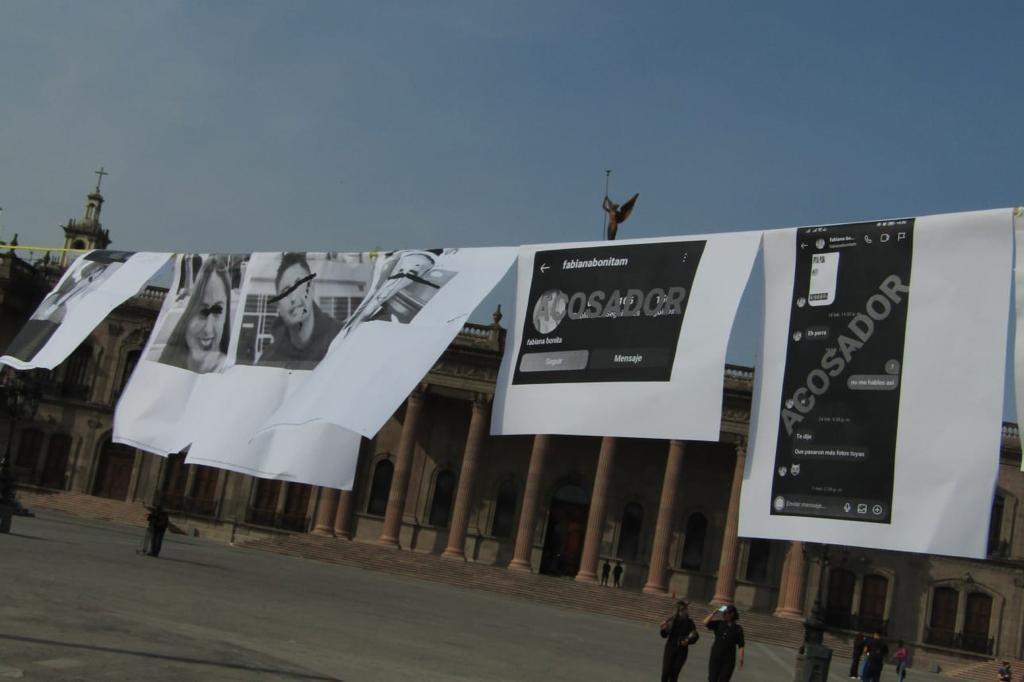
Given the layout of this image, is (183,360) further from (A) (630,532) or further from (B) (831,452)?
(A) (630,532)

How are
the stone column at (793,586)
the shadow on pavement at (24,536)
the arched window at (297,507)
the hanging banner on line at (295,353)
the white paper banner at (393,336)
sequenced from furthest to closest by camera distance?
the arched window at (297,507), the stone column at (793,586), the shadow on pavement at (24,536), the hanging banner on line at (295,353), the white paper banner at (393,336)

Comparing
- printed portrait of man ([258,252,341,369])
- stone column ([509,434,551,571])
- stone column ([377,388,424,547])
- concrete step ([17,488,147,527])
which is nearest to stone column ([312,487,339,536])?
stone column ([377,388,424,547])

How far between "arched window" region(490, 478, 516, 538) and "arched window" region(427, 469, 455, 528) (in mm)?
1943

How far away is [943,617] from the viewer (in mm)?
46750

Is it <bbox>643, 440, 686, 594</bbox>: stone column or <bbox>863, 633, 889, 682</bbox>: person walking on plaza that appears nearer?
<bbox>863, 633, 889, 682</bbox>: person walking on plaza

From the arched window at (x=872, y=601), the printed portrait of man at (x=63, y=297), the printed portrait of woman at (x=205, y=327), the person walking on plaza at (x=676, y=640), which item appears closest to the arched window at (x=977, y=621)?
the arched window at (x=872, y=601)

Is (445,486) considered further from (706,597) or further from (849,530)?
(849,530)

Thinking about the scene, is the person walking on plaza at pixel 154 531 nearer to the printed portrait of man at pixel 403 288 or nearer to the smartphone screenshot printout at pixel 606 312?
the printed portrait of man at pixel 403 288

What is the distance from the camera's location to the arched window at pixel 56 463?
170 ft

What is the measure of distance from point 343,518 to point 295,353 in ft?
133

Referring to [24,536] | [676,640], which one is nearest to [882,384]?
[676,640]

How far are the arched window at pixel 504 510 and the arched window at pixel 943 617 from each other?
54.9 ft

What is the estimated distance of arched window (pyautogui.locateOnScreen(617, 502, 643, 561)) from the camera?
48.4m

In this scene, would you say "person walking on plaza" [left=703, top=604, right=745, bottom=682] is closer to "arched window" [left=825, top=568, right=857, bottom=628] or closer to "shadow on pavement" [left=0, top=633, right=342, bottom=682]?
"shadow on pavement" [left=0, top=633, right=342, bottom=682]
